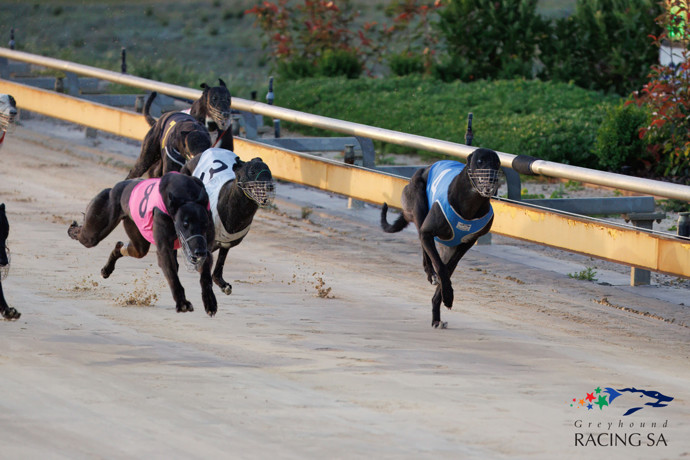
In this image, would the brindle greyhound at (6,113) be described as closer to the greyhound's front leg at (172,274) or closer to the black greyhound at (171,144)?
the greyhound's front leg at (172,274)

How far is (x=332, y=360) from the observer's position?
255 inches

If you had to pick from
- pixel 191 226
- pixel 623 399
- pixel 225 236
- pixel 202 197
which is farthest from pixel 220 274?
pixel 623 399

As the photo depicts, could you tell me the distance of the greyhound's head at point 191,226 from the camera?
6.55 metres

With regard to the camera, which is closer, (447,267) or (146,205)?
(146,205)

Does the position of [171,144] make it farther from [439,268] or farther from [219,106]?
[439,268]

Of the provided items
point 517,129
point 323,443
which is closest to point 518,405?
point 323,443

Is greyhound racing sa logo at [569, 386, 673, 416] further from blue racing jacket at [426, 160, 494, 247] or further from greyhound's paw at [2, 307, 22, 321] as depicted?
greyhound's paw at [2, 307, 22, 321]

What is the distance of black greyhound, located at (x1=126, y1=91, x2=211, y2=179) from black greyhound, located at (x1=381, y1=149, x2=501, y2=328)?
1.59m

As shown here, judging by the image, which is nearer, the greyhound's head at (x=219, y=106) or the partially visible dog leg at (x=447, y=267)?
the partially visible dog leg at (x=447, y=267)

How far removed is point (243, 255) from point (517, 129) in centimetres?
528

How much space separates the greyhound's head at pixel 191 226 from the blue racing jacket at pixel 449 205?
1387mm

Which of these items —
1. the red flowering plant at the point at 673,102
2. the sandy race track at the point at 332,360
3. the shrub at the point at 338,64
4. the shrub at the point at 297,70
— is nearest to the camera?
the sandy race track at the point at 332,360

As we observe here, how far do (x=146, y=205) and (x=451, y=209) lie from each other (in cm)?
170

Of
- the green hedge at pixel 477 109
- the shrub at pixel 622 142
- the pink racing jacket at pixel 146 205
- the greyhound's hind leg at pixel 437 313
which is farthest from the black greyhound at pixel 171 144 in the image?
the shrub at pixel 622 142
